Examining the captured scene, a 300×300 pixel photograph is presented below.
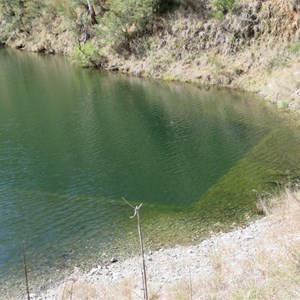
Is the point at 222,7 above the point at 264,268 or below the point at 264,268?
below

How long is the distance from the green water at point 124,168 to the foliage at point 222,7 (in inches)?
351

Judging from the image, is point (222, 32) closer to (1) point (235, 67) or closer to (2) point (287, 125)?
(1) point (235, 67)

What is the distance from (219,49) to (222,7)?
4196 millimetres

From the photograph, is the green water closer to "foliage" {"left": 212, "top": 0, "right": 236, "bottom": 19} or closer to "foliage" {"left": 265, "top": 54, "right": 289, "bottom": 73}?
"foliage" {"left": 265, "top": 54, "right": 289, "bottom": 73}

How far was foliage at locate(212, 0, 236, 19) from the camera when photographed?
139 feet

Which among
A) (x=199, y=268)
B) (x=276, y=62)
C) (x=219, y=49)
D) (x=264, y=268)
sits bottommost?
(x=219, y=49)

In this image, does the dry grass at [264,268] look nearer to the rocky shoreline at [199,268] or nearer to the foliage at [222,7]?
the rocky shoreline at [199,268]

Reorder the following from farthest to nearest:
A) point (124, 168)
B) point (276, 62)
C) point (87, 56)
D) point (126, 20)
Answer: point (87, 56), point (126, 20), point (276, 62), point (124, 168)

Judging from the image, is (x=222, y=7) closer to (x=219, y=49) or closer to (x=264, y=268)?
(x=219, y=49)

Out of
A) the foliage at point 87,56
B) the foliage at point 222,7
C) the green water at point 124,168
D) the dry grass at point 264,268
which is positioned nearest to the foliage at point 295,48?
the green water at point 124,168

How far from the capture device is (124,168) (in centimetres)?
2341

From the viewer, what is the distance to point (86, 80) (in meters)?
47.0

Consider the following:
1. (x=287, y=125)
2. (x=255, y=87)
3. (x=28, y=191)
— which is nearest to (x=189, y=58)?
(x=255, y=87)

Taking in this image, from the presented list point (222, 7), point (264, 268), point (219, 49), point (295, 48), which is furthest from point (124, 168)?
point (222, 7)
